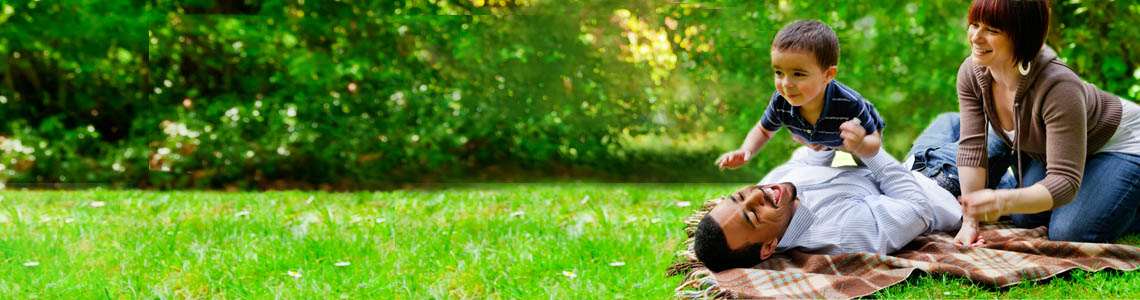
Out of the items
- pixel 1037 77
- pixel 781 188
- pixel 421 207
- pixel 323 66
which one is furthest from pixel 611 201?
pixel 323 66

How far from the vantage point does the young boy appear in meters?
2.05

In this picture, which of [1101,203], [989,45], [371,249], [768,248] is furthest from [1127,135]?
[371,249]

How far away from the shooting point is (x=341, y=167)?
5336 mm

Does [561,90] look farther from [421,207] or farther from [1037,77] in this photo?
[1037,77]

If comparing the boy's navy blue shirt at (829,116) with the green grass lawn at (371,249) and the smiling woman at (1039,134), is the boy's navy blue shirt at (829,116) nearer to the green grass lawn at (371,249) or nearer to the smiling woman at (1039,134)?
the smiling woman at (1039,134)

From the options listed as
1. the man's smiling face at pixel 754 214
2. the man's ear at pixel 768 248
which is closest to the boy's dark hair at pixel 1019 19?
the man's smiling face at pixel 754 214

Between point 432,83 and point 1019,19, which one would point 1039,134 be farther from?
point 432,83

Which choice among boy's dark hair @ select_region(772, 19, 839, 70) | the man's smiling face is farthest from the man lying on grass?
boy's dark hair @ select_region(772, 19, 839, 70)

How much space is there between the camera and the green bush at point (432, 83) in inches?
173

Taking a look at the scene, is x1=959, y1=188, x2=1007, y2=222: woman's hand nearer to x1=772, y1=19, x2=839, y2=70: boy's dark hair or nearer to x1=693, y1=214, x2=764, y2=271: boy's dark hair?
x1=772, y1=19, x2=839, y2=70: boy's dark hair

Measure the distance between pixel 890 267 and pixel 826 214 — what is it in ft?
0.89

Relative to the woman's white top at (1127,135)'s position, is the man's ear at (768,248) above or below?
below

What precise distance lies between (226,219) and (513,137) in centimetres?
202

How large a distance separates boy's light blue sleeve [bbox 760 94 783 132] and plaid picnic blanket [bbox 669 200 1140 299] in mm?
387
